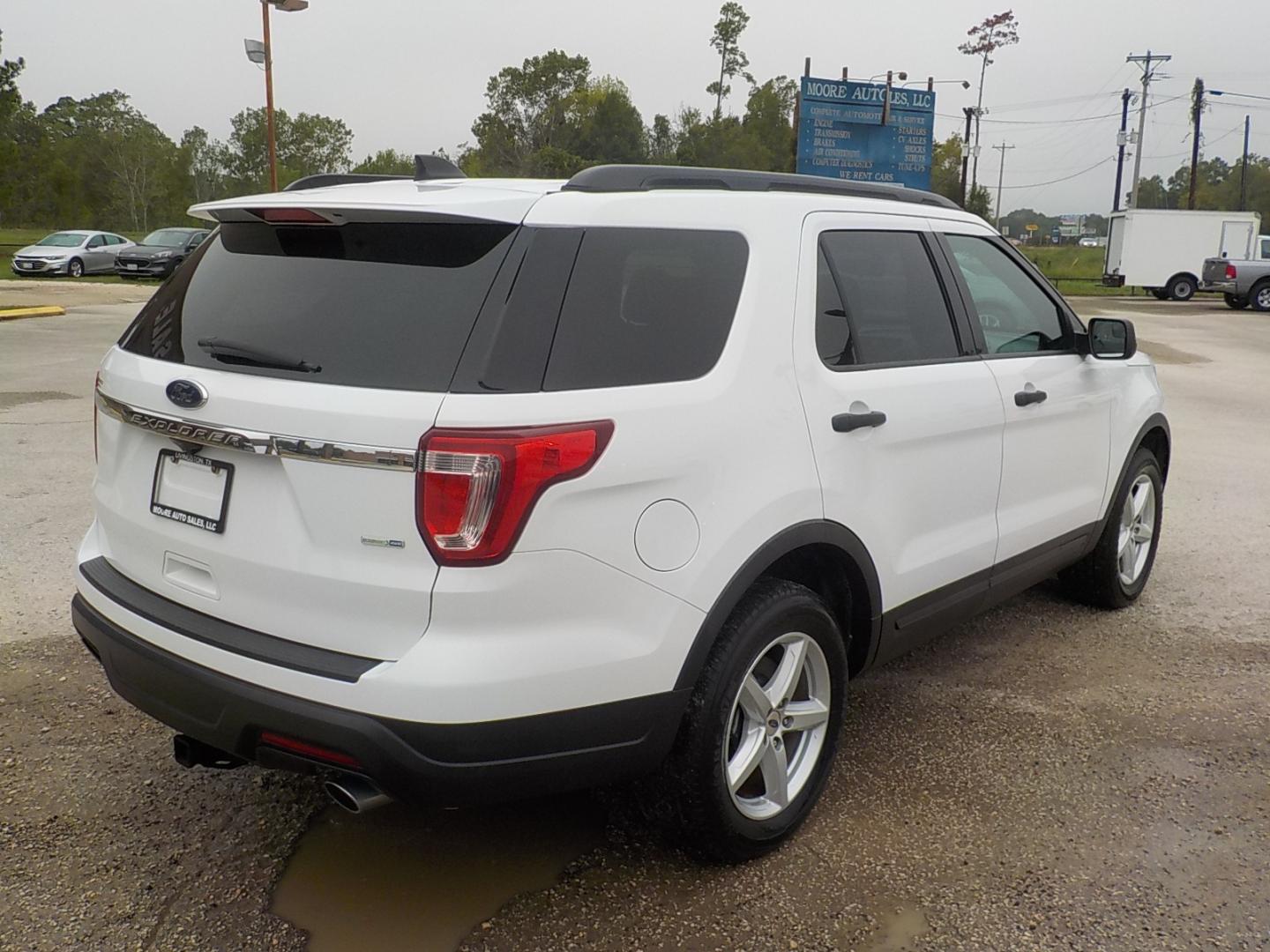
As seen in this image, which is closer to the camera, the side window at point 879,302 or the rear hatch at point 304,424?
the rear hatch at point 304,424

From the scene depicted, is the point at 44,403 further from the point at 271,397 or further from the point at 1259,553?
the point at 1259,553

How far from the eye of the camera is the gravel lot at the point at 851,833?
2803mm

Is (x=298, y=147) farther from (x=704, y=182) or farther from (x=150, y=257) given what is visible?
(x=704, y=182)

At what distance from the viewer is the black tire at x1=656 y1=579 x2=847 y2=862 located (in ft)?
9.09

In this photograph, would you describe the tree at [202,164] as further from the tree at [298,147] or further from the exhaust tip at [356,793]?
the exhaust tip at [356,793]

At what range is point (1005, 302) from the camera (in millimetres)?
4367

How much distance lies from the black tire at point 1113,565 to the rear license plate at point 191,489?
150 inches

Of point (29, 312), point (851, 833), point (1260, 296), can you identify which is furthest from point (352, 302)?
point (1260, 296)

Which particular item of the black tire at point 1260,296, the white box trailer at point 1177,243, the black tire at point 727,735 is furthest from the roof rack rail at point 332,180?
the white box trailer at point 1177,243

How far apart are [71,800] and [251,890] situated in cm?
80

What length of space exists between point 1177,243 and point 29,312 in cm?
3212

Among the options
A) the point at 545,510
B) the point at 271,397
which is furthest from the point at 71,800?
the point at 545,510

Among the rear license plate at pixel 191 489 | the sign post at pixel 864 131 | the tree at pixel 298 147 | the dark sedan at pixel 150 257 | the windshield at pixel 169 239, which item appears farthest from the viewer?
the tree at pixel 298 147

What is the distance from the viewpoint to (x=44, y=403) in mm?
10086
